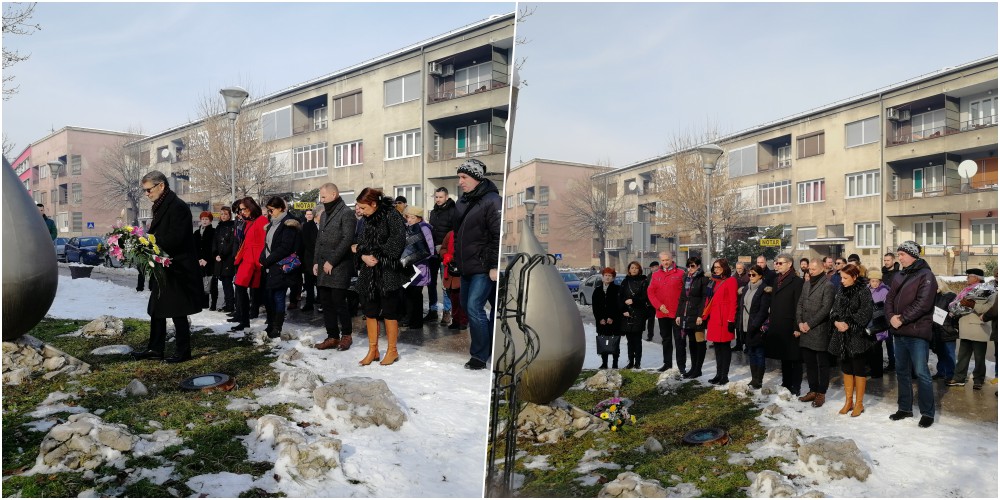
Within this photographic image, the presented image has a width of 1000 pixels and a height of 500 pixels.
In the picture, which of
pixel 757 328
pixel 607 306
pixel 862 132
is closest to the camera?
pixel 757 328

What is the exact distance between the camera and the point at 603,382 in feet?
16.9

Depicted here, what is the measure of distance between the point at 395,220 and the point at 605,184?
1987mm

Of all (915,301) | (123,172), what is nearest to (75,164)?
(123,172)

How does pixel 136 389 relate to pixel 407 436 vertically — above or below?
above

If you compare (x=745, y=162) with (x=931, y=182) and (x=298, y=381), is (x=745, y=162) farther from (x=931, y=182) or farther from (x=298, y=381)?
(x=298, y=381)

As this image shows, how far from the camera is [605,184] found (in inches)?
201

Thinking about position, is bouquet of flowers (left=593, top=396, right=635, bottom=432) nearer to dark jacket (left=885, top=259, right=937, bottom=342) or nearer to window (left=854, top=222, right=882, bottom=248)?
dark jacket (left=885, top=259, right=937, bottom=342)

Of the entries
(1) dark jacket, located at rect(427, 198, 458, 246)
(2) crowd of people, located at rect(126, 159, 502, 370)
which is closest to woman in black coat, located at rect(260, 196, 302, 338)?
(2) crowd of people, located at rect(126, 159, 502, 370)

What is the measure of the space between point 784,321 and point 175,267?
639cm

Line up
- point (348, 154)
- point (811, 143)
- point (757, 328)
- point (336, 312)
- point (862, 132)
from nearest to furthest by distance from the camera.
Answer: point (336, 312)
point (757, 328)
point (862, 132)
point (811, 143)
point (348, 154)

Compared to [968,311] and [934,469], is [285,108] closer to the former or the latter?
[968,311]

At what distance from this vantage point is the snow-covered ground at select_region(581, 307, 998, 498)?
11.7 ft

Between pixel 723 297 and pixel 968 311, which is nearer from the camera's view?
pixel 723 297

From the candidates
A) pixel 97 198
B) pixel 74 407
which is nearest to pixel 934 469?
pixel 74 407
